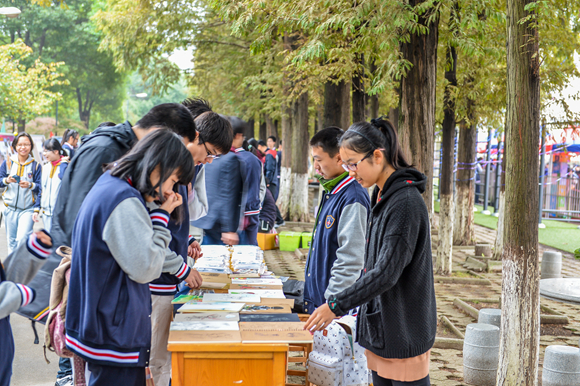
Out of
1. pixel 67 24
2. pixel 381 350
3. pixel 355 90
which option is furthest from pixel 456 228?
pixel 67 24

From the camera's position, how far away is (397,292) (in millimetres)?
2707

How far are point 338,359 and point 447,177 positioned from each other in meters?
8.12

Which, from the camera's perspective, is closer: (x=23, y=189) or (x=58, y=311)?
(x=58, y=311)

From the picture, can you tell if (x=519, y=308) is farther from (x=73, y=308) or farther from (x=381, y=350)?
(x=73, y=308)

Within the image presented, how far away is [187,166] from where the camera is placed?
2580 mm

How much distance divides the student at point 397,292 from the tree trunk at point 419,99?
4400 mm

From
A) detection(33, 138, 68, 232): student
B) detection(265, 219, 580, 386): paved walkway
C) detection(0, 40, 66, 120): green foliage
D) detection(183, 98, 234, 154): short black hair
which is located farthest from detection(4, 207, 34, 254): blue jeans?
detection(0, 40, 66, 120): green foliage

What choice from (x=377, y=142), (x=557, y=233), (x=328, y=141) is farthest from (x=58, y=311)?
(x=557, y=233)

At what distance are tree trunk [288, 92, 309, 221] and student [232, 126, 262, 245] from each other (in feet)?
28.5

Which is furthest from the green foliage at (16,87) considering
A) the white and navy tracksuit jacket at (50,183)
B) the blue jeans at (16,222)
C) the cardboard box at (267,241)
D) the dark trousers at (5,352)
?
the dark trousers at (5,352)

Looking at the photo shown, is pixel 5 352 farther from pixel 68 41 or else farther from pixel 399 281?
pixel 68 41

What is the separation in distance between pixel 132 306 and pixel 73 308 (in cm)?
28

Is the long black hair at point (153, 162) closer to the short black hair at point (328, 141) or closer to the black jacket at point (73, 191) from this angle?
the black jacket at point (73, 191)

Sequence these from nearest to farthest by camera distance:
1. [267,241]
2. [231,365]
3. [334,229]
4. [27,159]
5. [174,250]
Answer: [231,365]
[174,250]
[334,229]
[27,159]
[267,241]
